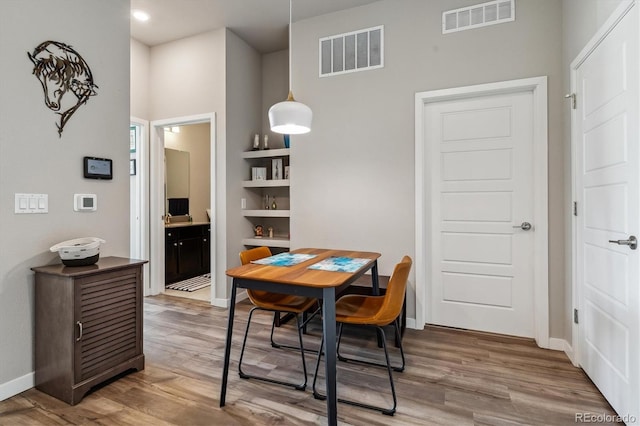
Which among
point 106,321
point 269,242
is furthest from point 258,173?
point 106,321

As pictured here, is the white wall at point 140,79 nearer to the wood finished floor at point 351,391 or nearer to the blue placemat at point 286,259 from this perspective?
the wood finished floor at point 351,391

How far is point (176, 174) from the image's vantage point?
548cm

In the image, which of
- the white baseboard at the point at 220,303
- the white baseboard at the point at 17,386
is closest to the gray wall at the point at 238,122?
the white baseboard at the point at 220,303

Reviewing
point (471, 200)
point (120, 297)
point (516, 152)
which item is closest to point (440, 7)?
point (516, 152)

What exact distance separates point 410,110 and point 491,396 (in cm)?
242

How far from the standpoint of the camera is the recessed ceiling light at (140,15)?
350 cm

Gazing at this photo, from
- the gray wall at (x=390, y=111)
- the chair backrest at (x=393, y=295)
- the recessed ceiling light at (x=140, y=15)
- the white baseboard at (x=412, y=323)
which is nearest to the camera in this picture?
the chair backrest at (x=393, y=295)

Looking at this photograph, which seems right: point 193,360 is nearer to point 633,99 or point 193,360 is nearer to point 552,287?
point 552,287

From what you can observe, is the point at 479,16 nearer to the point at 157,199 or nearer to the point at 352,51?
the point at 352,51

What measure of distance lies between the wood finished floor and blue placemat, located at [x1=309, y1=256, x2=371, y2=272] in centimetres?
77

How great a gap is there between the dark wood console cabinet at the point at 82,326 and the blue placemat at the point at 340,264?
132 centimetres

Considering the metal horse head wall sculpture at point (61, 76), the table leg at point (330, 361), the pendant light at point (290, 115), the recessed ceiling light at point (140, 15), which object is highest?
the recessed ceiling light at point (140, 15)

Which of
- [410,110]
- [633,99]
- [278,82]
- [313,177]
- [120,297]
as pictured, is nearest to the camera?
[633,99]

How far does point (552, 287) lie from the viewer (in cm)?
275
